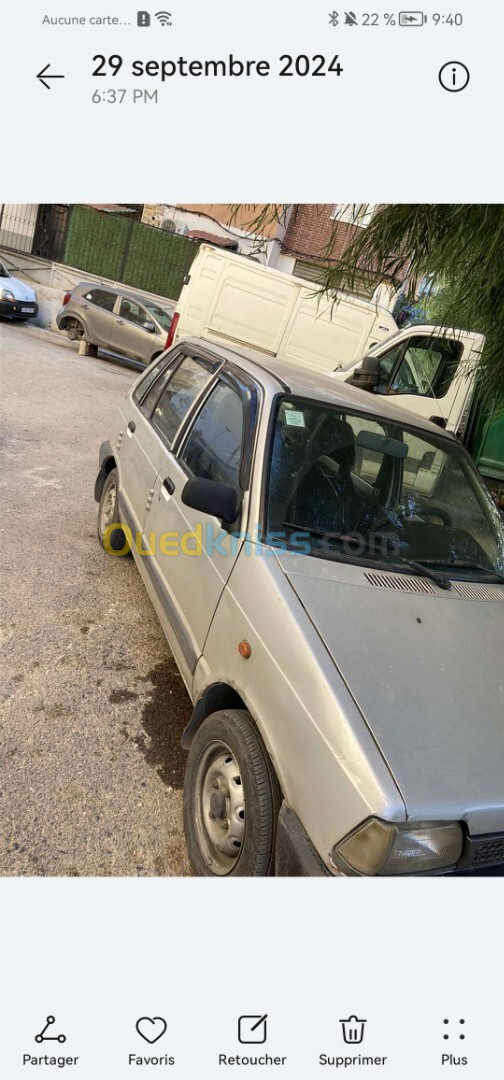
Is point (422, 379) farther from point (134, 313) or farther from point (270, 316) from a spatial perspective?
point (134, 313)

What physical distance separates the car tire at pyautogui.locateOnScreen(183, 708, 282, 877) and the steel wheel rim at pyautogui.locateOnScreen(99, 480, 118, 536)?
→ 2362 mm

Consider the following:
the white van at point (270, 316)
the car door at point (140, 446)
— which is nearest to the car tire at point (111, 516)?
the car door at point (140, 446)

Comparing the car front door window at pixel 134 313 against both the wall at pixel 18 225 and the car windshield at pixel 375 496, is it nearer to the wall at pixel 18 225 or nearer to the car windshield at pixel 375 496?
the wall at pixel 18 225

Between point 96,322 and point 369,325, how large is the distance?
5.99m

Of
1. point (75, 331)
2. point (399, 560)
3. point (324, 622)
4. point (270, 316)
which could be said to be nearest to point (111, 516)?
point (399, 560)

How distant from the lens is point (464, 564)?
279cm

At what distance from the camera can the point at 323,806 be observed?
1.79 m

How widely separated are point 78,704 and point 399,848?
1862 mm

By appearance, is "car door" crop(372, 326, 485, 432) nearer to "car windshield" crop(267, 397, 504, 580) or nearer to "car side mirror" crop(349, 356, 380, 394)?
"car side mirror" crop(349, 356, 380, 394)

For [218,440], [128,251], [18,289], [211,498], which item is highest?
[128,251]

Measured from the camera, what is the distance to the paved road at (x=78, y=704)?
2424mm

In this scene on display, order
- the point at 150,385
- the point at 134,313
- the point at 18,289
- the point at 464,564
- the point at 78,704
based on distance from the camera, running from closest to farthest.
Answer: the point at 464,564 → the point at 78,704 → the point at 150,385 → the point at 134,313 → the point at 18,289

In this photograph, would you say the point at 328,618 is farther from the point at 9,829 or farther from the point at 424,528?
the point at 9,829

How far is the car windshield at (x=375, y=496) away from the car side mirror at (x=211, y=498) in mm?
167
